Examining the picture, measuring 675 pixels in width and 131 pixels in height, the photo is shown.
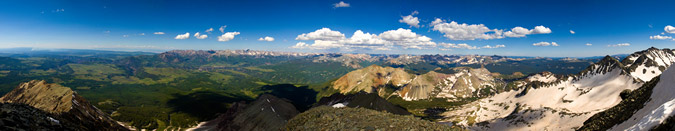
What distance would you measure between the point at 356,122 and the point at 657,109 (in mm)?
39621

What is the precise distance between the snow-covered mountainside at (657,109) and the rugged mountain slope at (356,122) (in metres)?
23.9

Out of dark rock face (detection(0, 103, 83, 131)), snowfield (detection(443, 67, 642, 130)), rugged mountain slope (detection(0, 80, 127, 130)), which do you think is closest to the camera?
dark rock face (detection(0, 103, 83, 131))

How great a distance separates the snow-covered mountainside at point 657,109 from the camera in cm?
3011

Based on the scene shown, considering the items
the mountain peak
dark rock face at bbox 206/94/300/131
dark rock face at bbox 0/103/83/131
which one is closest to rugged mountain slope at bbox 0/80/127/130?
the mountain peak

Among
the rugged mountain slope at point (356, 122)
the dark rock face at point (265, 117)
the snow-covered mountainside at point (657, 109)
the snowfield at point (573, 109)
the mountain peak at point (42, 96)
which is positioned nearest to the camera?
the snow-covered mountainside at point (657, 109)

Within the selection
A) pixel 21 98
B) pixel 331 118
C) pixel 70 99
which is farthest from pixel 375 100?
pixel 21 98

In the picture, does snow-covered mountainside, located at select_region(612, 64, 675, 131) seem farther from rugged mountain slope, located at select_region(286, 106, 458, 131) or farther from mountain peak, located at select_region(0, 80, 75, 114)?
mountain peak, located at select_region(0, 80, 75, 114)

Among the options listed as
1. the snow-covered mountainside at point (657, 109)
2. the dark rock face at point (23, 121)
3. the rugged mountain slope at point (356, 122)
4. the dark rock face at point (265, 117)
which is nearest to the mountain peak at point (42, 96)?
the dark rock face at point (265, 117)

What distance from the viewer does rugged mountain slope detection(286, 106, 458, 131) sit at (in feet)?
120

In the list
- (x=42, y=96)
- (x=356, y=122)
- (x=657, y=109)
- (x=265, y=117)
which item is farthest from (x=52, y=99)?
(x=657, y=109)

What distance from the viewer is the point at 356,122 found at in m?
41.3

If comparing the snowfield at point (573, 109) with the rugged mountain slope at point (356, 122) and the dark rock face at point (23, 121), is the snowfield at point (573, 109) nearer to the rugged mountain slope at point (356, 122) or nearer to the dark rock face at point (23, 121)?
the rugged mountain slope at point (356, 122)

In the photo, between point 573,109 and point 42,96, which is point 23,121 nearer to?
point 42,96

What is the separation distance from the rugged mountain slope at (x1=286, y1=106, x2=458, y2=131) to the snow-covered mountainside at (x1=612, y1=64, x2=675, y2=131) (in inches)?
940
